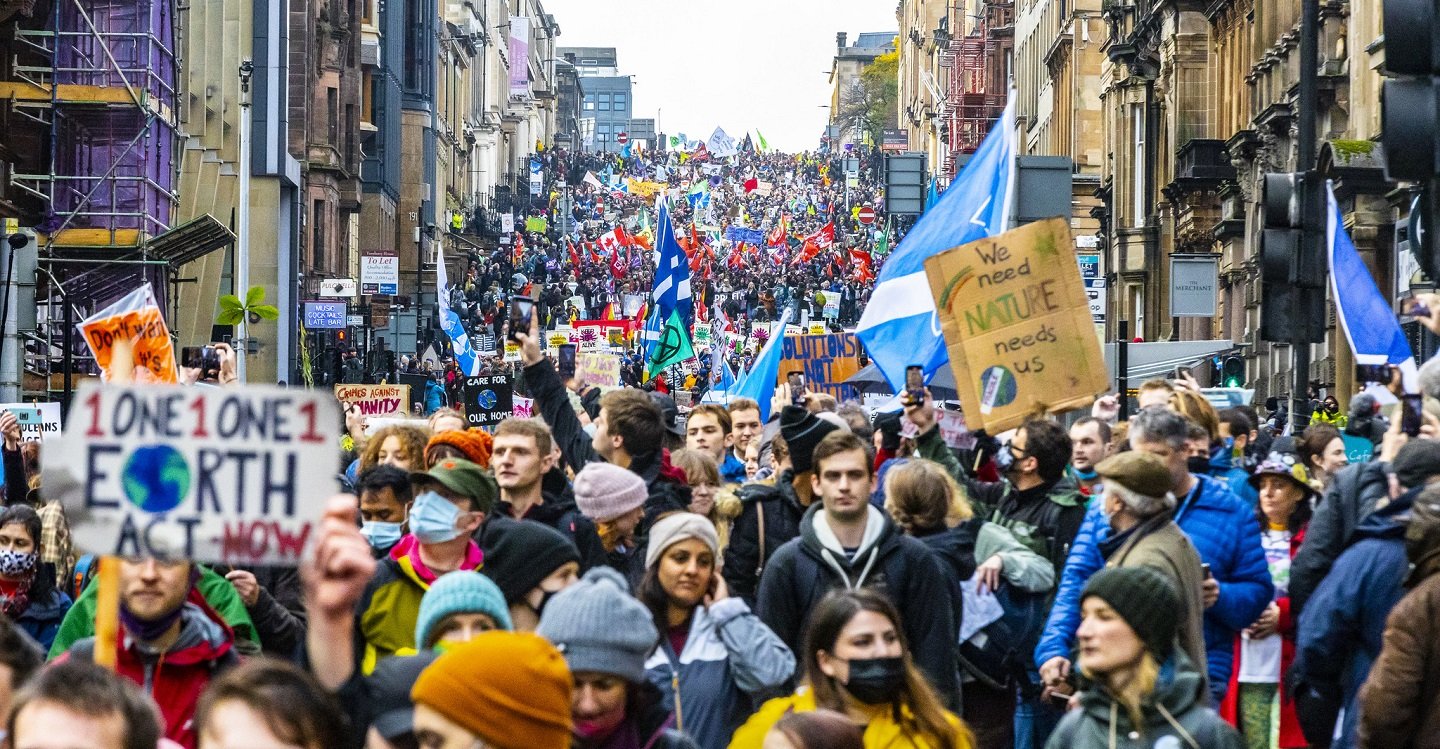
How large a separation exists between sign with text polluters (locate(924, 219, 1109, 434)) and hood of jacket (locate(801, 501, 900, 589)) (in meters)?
3.90

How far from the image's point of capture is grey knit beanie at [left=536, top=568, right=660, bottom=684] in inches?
212

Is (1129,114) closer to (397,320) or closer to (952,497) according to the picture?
(397,320)

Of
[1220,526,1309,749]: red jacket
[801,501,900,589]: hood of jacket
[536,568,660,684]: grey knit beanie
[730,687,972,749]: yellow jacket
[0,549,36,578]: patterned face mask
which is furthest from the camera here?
[1220,526,1309,749]: red jacket

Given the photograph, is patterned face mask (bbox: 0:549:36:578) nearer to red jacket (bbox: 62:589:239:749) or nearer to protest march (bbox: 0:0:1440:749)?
protest march (bbox: 0:0:1440:749)

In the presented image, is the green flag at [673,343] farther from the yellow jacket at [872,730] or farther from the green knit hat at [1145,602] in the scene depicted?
the green knit hat at [1145,602]

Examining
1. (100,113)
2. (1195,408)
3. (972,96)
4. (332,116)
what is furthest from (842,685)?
(972,96)

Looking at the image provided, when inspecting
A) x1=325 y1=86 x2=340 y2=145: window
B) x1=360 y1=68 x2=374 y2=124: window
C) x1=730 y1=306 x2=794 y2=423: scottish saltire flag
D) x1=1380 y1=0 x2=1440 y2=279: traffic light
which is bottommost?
x1=730 y1=306 x2=794 y2=423: scottish saltire flag

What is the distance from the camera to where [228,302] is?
3216cm

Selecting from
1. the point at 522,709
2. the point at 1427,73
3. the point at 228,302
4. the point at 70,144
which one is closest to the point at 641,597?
the point at 522,709

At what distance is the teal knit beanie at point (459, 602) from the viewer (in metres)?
5.53

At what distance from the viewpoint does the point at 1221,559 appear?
8391 mm

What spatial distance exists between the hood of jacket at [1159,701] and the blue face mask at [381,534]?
10.9 ft

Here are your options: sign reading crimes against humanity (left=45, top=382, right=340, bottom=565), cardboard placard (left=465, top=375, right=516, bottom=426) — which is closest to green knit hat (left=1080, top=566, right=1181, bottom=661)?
sign reading crimes against humanity (left=45, top=382, right=340, bottom=565)

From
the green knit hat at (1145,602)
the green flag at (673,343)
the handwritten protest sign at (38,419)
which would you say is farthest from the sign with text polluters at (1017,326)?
the green flag at (673,343)
